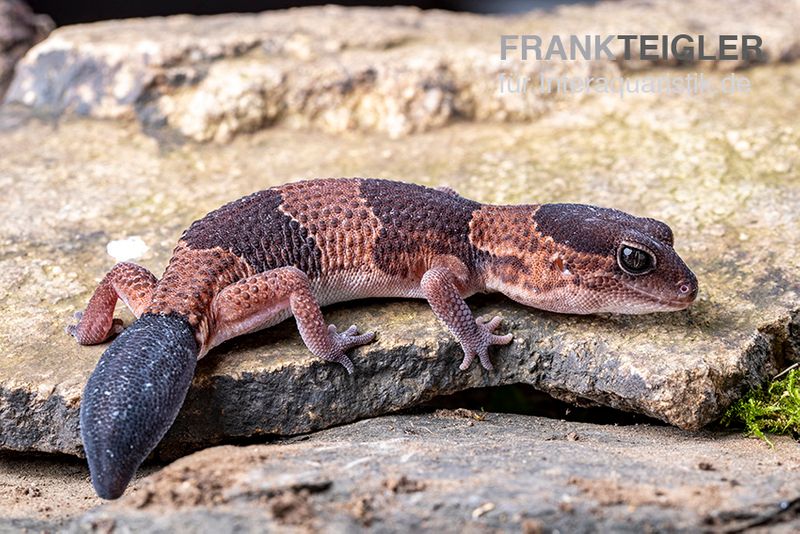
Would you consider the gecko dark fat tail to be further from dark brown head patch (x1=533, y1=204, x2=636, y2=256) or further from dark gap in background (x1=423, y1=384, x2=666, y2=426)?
dark brown head patch (x1=533, y1=204, x2=636, y2=256)

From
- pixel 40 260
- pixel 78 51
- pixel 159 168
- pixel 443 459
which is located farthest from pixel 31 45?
pixel 443 459

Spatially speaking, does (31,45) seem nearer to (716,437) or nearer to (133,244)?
(133,244)

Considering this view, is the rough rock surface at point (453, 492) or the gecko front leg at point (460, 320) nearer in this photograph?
the rough rock surface at point (453, 492)

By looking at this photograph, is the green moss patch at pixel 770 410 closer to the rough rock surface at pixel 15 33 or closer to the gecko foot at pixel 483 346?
the gecko foot at pixel 483 346

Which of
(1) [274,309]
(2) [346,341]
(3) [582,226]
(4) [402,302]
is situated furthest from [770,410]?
(1) [274,309]

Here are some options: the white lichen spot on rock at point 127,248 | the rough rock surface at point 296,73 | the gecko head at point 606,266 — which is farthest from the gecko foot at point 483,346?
the rough rock surface at point 296,73

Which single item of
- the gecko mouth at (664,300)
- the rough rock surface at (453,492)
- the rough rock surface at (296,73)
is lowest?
the rough rock surface at (453,492)
